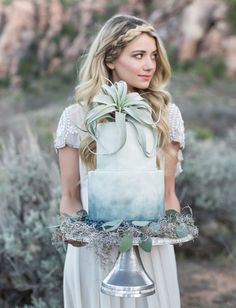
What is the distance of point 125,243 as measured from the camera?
231 centimetres

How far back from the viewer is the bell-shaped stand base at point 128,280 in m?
2.35

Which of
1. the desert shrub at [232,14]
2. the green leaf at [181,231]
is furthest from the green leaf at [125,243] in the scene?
the desert shrub at [232,14]

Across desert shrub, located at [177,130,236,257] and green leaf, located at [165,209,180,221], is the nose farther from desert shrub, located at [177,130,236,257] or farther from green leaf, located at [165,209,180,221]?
desert shrub, located at [177,130,236,257]

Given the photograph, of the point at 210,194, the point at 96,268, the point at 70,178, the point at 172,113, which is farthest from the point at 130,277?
the point at 210,194

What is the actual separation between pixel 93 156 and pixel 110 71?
44 cm

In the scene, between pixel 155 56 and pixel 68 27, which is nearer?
pixel 155 56

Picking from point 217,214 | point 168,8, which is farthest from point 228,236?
point 168,8

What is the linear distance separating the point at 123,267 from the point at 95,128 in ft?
1.81

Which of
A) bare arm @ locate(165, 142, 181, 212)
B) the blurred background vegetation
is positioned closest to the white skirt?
bare arm @ locate(165, 142, 181, 212)

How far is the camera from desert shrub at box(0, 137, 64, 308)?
16.1 feet

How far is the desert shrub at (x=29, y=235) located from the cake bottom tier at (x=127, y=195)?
7.70 feet

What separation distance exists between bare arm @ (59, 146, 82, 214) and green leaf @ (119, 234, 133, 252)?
0.78 m

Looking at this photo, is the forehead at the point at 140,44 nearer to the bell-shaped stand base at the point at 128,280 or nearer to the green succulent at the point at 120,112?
the green succulent at the point at 120,112

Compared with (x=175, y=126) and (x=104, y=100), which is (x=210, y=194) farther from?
(x=104, y=100)
